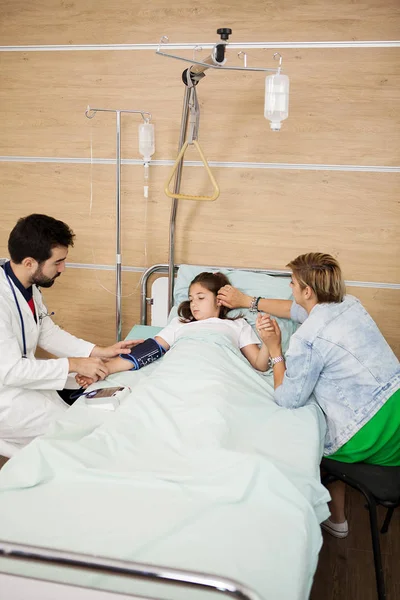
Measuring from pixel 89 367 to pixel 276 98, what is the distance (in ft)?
4.44

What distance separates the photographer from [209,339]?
97.5 inches

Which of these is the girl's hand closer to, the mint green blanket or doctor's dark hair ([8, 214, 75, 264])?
the mint green blanket

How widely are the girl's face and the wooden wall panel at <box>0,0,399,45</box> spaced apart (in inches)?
50.4

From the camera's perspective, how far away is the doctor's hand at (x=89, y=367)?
95.2 inches

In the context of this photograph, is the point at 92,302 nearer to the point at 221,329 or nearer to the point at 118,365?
the point at 118,365

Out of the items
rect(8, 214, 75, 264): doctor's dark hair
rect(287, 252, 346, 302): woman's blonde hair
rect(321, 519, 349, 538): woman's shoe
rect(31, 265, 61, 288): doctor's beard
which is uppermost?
rect(8, 214, 75, 264): doctor's dark hair

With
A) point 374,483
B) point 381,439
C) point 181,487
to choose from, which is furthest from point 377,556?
point 181,487

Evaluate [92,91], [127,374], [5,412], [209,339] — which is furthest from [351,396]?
[92,91]

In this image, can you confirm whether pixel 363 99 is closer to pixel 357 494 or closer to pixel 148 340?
pixel 148 340

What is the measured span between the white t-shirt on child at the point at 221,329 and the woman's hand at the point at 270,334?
22 cm

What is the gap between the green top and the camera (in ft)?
6.67

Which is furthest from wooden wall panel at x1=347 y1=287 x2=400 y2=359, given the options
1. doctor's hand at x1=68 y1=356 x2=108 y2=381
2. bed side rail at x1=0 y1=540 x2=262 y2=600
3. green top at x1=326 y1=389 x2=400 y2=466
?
bed side rail at x1=0 y1=540 x2=262 y2=600

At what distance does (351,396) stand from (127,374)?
0.94 m

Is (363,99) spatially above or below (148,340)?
above
